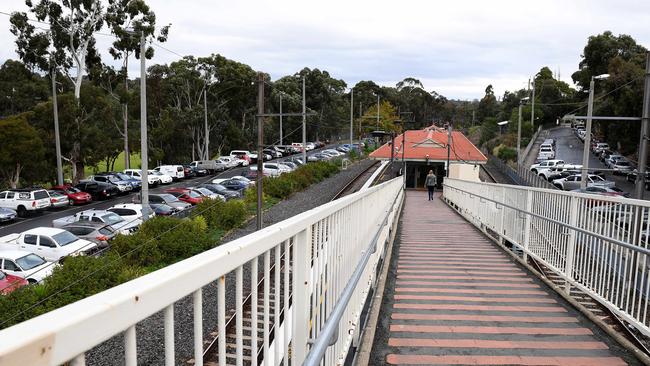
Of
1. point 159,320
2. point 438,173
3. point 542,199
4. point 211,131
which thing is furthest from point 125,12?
point 542,199

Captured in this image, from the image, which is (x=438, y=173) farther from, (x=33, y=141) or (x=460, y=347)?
(x=460, y=347)

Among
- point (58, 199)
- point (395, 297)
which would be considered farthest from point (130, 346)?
point (58, 199)

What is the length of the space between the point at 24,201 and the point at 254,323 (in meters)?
31.1

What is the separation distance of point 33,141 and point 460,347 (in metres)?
35.5

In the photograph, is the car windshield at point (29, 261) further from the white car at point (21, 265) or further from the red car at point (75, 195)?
the red car at point (75, 195)

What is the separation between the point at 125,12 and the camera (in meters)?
40.1

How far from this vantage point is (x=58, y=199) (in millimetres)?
29875

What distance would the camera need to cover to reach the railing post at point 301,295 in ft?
8.00

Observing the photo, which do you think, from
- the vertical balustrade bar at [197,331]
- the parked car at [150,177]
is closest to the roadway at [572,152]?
the parked car at [150,177]

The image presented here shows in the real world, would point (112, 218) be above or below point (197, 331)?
below

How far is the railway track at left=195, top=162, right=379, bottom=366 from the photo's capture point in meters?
1.96

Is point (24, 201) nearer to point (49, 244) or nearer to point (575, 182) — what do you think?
point (49, 244)

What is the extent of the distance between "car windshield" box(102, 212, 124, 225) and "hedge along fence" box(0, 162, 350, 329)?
3.21 meters

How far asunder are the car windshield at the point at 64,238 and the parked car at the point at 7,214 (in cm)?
1049
